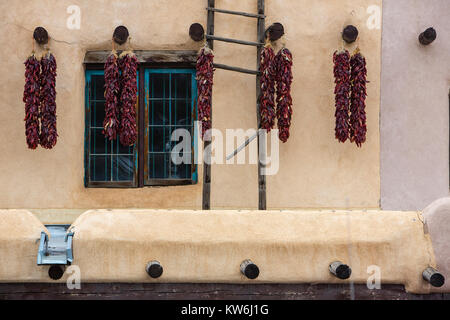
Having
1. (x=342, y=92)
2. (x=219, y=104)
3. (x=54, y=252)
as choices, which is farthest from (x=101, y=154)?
(x=342, y=92)

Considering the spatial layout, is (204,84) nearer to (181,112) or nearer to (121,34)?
(181,112)

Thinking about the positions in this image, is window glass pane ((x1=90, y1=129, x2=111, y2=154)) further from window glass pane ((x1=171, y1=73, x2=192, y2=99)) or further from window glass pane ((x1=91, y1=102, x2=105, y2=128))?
window glass pane ((x1=171, y1=73, x2=192, y2=99))

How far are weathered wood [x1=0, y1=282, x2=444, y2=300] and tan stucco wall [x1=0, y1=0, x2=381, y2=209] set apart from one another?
213 cm

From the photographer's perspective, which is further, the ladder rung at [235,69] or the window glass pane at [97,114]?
the window glass pane at [97,114]

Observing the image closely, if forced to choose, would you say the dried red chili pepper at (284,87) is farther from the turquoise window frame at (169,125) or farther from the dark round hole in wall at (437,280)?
the dark round hole in wall at (437,280)

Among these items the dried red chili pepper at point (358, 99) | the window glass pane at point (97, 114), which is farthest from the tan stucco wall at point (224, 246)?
the window glass pane at point (97, 114)

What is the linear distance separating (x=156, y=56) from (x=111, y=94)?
0.88 m

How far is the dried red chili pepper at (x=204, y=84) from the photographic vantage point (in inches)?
259

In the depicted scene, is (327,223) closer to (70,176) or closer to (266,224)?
(266,224)

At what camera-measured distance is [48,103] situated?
672 centimetres

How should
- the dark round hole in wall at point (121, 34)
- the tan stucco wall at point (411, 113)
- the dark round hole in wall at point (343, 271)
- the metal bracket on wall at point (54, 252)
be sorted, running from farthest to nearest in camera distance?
1. the tan stucco wall at point (411, 113)
2. the dark round hole in wall at point (121, 34)
3. the dark round hole in wall at point (343, 271)
4. the metal bracket on wall at point (54, 252)

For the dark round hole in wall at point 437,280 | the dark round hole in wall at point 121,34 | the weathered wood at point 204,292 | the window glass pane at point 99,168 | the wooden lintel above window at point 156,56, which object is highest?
the dark round hole in wall at point 121,34

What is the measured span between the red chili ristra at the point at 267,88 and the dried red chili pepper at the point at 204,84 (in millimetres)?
667

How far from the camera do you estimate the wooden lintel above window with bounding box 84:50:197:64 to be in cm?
710
